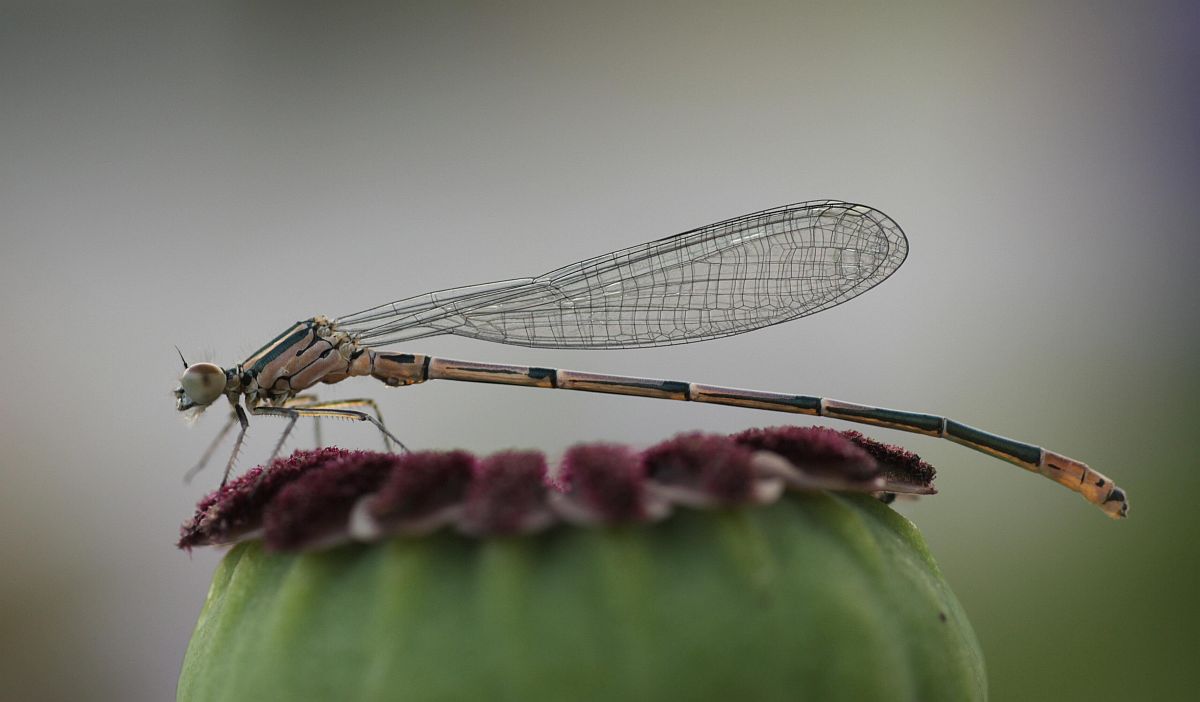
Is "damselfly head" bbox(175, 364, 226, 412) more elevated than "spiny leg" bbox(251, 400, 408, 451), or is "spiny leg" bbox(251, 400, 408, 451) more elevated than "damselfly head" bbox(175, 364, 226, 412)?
"damselfly head" bbox(175, 364, 226, 412)

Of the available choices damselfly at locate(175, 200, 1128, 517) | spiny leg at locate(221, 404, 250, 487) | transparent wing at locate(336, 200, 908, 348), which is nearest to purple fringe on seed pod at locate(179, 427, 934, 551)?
spiny leg at locate(221, 404, 250, 487)

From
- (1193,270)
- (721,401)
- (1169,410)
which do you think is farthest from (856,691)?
(1193,270)

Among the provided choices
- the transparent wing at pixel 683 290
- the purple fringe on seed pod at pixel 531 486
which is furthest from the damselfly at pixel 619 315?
the purple fringe on seed pod at pixel 531 486

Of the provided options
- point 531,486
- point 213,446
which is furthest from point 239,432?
point 531,486

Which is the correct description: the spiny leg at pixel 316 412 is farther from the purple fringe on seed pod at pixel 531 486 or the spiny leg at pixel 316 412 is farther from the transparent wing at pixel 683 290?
the purple fringe on seed pod at pixel 531 486

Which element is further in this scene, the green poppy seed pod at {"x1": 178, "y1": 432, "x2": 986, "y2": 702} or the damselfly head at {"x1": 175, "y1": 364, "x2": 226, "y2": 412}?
the damselfly head at {"x1": 175, "y1": 364, "x2": 226, "y2": 412}

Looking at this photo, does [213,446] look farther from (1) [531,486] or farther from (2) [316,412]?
(1) [531,486]

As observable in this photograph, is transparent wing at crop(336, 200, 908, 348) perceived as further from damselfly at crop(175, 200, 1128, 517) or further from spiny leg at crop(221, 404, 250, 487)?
spiny leg at crop(221, 404, 250, 487)
